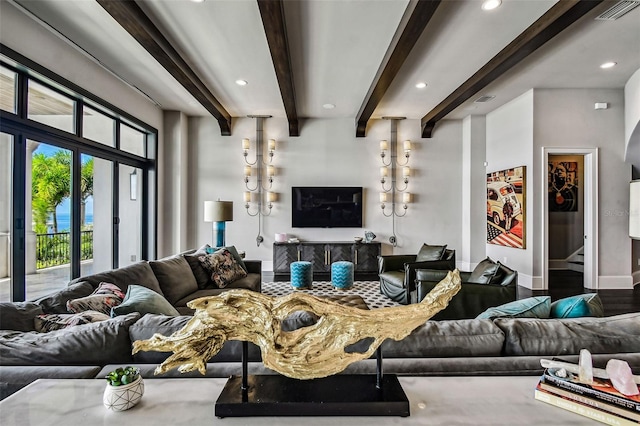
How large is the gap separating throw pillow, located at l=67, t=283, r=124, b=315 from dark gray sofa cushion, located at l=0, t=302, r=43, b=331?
19 cm

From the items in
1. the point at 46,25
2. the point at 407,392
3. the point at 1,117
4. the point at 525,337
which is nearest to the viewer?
the point at 407,392

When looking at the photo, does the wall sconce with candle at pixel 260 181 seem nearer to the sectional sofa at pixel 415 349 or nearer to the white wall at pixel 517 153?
the white wall at pixel 517 153

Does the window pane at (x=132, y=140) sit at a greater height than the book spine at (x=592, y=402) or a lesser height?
greater

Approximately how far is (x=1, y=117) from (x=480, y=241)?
693 centimetres

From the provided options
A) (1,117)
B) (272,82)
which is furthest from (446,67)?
(1,117)

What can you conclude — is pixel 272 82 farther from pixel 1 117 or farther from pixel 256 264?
pixel 1 117

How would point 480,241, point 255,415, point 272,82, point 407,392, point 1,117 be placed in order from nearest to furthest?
point 255,415 < point 407,392 < point 1,117 < point 272,82 < point 480,241

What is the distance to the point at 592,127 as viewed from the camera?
4.90 meters

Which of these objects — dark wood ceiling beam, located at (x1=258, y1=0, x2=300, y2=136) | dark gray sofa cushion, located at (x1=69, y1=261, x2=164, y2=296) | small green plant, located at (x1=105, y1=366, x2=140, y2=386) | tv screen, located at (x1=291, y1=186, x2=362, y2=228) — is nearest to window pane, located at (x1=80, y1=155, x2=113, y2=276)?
dark gray sofa cushion, located at (x1=69, y1=261, x2=164, y2=296)

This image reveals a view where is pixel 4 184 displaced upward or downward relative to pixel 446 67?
downward

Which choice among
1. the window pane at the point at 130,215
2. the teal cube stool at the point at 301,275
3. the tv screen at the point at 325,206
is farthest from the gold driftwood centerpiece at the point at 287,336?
the tv screen at the point at 325,206

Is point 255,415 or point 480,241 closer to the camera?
point 255,415

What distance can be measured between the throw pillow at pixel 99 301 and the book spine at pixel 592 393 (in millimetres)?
2184

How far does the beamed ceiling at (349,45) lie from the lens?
2.85 meters
